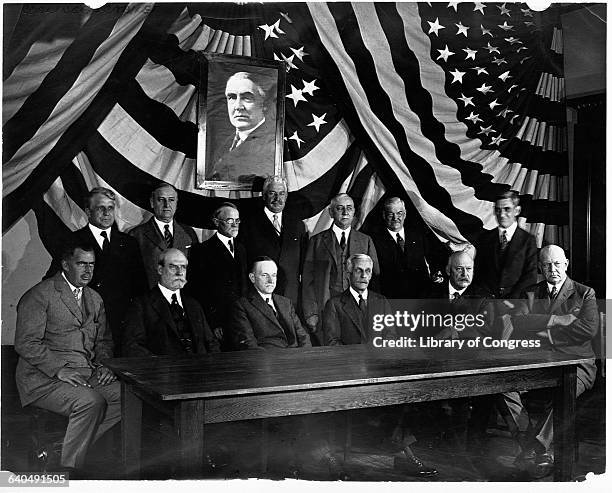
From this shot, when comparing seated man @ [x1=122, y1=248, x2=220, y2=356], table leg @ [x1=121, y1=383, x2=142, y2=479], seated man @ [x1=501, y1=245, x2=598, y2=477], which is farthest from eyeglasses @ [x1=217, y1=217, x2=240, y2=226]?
seated man @ [x1=501, y1=245, x2=598, y2=477]

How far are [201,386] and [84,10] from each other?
1.85 m

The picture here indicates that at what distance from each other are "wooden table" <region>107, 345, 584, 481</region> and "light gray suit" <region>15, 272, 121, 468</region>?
0.55 ft

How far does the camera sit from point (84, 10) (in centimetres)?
336

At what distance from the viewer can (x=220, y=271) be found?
133 inches

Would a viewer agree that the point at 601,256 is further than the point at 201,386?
Yes

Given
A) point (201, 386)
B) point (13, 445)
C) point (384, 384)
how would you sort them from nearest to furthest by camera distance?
point (201, 386) → point (384, 384) → point (13, 445)

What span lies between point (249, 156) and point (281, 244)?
45 cm

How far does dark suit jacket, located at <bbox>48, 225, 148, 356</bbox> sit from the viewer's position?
10.8ft

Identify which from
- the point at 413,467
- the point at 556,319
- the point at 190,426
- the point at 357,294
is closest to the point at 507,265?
the point at 556,319

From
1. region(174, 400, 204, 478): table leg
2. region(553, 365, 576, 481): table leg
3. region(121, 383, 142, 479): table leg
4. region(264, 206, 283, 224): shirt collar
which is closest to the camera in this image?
region(174, 400, 204, 478): table leg

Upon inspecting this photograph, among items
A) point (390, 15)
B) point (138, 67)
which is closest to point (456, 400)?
point (390, 15)

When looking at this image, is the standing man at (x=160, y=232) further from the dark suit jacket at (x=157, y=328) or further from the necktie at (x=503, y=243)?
→ the necktie at (x=503, y=243)

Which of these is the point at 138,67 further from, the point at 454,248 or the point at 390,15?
the point at 454,248

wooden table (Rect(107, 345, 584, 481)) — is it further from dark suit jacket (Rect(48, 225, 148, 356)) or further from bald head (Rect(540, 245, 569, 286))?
bald head (Rect(540, 245, 569, 286))
